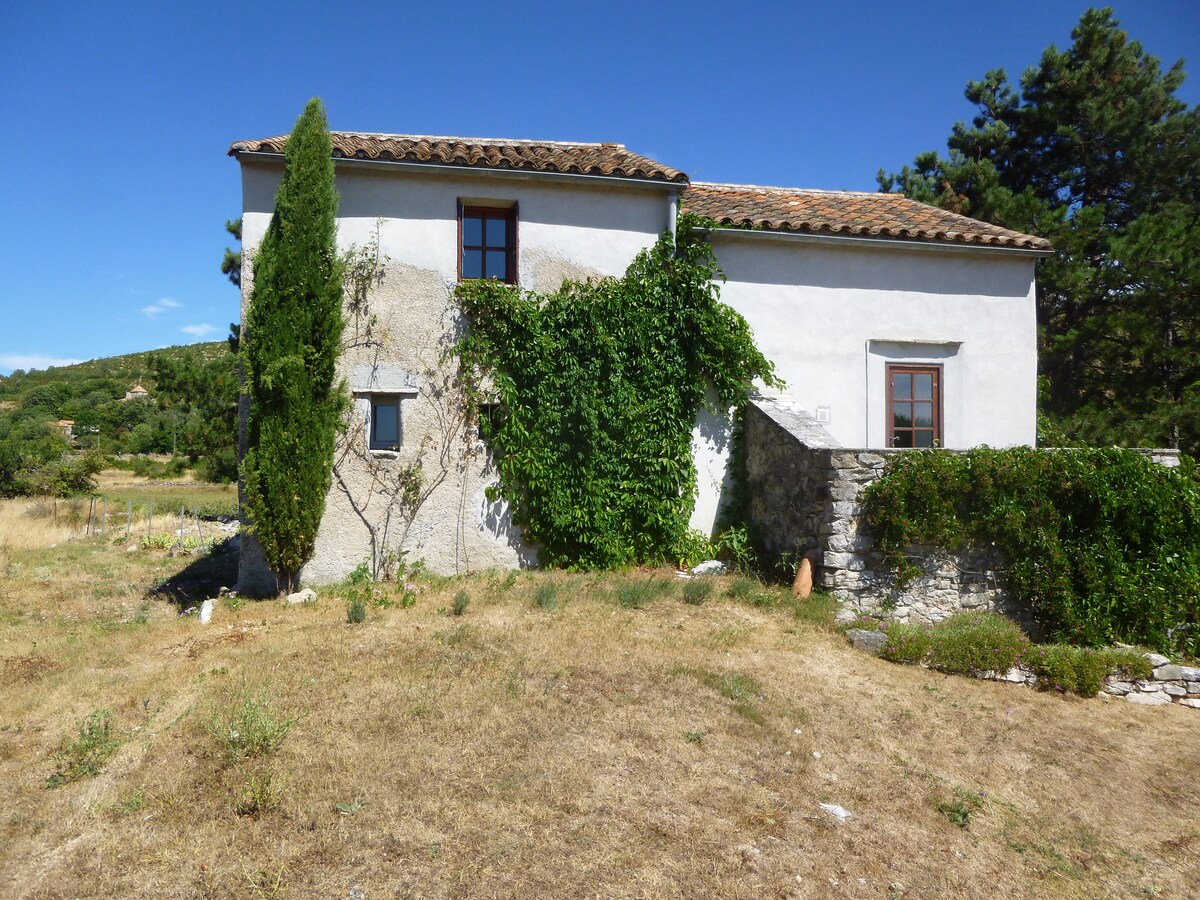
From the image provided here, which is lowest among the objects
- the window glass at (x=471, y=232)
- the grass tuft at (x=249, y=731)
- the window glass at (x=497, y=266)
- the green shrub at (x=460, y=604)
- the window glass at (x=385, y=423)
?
the grass tuft at (x=249, y=731)

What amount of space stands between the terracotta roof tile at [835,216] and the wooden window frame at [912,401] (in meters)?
1.93

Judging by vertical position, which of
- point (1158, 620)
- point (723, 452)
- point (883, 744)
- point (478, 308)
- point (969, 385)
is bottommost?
point (883, 744)

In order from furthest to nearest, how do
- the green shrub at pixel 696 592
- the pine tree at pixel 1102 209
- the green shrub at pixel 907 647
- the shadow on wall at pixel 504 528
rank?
1. the pine tree at pixel 1102 209
2. the shadow on wall at pixel 504 528
3. the green shrub at pixel 696 592
4. the green shrub at pixel 907 647

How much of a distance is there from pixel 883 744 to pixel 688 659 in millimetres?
1847

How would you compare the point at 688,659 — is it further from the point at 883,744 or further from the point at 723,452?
the point at 723,452

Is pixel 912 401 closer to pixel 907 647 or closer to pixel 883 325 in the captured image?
pixel 883 325

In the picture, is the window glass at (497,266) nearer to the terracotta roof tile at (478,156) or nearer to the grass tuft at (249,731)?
the terracotta roof tile at (478,156)

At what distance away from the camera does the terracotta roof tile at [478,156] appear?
908 cm

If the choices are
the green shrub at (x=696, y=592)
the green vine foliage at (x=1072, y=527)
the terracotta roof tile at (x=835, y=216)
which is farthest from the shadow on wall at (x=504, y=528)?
the terracotta roof tile at (x=835, y=216)

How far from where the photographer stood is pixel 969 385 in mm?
11227

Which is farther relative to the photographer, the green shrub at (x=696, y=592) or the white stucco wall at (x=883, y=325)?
the white stucco wall at (x=883, y=325)

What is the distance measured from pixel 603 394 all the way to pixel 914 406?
5.20 m

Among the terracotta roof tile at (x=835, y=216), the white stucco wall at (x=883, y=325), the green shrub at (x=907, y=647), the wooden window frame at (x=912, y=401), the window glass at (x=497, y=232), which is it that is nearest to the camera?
the green shrub at (x=907, y=647)

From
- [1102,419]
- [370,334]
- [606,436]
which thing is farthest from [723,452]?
[1102,419]
